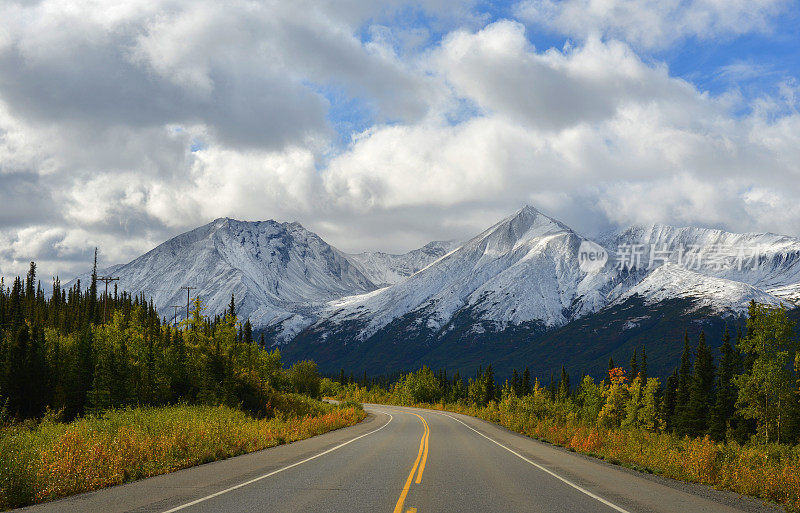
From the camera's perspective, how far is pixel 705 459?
17.6 meters

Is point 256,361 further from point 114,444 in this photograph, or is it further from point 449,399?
point 449,399

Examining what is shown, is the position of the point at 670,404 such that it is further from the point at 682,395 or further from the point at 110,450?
the point at 110,450

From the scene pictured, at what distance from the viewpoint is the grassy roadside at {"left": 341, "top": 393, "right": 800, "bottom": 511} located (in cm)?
1438

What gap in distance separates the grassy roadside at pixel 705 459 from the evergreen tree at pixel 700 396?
58.0 metres

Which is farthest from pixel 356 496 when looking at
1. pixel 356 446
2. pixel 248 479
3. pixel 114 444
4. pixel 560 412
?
pixel 560 412

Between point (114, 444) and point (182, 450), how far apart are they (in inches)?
106

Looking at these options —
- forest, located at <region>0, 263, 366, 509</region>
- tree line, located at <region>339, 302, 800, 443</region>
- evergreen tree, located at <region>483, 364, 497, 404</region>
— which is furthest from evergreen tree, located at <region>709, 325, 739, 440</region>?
forest, located at <region>0, 263, 366, 509</region>

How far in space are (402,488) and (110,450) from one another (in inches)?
328

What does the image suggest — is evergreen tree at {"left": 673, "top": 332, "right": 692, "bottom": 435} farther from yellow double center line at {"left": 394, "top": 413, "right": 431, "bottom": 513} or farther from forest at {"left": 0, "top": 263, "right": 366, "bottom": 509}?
yellow double center line at {"left": 394, "top": 413, "right": 431, "bottom": 513}

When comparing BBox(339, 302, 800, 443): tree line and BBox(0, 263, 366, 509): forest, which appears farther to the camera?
BBox(339, 302, 800, 443): tree line

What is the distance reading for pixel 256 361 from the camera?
4812cm

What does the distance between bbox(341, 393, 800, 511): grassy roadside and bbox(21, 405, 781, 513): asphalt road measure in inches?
27.7

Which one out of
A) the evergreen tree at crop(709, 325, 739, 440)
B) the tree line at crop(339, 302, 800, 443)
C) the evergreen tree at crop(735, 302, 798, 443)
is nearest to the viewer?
the evergreen tree at crop(735, 302, 798, 443)

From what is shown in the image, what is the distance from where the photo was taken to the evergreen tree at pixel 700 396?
79.3 metres
